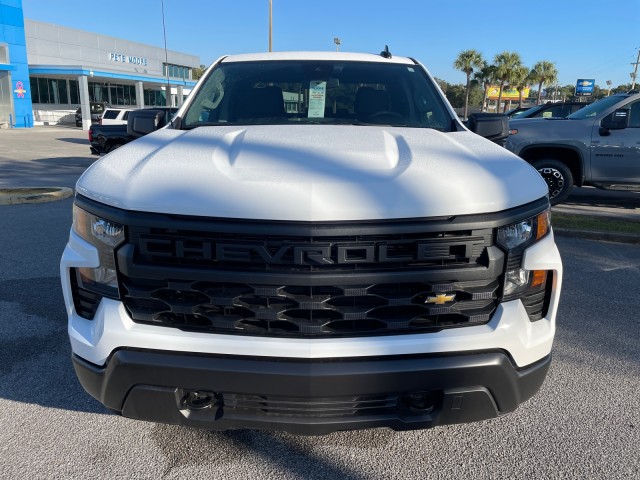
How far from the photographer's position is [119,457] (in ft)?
7.92

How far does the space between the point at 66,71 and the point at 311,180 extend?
39913mm

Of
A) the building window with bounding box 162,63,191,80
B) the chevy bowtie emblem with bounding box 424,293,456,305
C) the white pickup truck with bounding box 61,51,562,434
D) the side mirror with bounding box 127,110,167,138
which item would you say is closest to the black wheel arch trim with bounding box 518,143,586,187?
the side mirror with bounding box 127,110,167,138

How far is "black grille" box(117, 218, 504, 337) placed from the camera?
186 centimetres

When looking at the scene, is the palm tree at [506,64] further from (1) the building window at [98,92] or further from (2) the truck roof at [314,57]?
(2) the truck roof at [314,57]

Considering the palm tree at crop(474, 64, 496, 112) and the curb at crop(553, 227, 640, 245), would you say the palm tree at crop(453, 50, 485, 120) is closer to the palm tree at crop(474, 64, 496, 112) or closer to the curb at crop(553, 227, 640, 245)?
the palm tree at crop(474, 64, 496, 112)

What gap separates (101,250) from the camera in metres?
1.99

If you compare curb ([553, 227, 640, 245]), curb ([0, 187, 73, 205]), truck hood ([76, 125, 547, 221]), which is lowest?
curb ([0, 187, 73, 205])

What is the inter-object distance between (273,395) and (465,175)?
3.77ft

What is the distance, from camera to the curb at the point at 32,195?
8086 mm

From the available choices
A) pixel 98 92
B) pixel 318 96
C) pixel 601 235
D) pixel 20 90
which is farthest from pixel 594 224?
pixel 98 92

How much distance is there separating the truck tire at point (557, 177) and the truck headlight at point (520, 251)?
6.72 m

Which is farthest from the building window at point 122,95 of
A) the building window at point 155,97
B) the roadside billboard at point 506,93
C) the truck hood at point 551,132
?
the truck hood at point 551,132

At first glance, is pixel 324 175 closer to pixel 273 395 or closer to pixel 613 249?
pixel 273 395

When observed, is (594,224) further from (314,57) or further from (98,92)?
(98,92)
